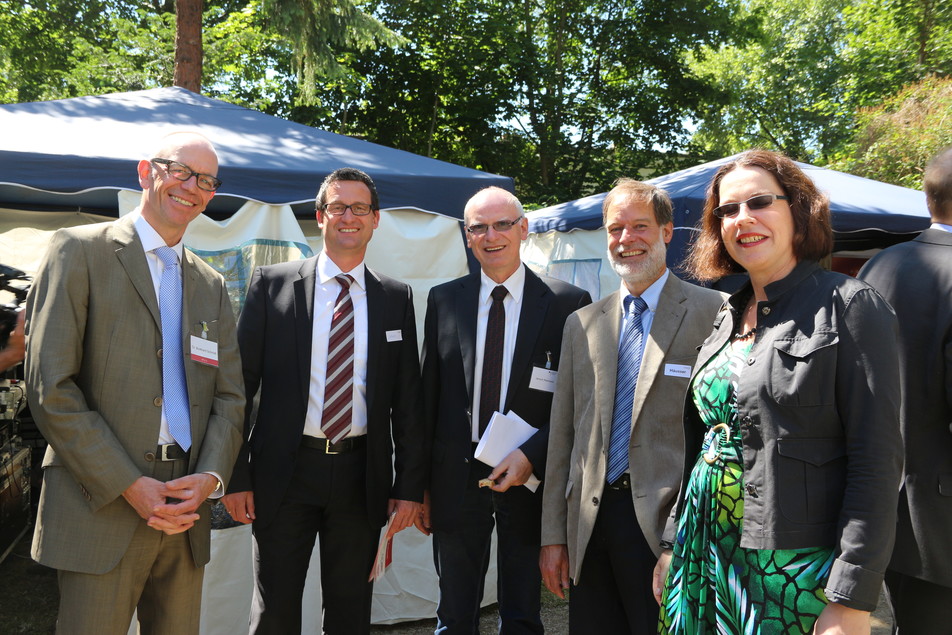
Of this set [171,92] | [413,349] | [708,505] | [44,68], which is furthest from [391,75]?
[708,505]

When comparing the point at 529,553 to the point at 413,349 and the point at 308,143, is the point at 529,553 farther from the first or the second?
the point at 308,143

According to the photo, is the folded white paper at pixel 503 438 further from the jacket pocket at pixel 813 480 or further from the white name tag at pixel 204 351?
the jacket pocket at pixel 813 480

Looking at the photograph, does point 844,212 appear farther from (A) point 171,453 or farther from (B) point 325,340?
(A) point 171,453

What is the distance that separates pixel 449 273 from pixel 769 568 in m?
2.72

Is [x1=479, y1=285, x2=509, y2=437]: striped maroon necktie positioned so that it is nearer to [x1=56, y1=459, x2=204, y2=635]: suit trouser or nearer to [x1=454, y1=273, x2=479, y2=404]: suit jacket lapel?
[x1=454, y1=273, x2=479, y2=404]: suit jacket lapel

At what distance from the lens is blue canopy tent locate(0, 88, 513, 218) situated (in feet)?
11.0

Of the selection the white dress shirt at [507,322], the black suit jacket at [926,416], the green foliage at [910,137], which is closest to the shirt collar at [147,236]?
the white dress shirt at [507,322]

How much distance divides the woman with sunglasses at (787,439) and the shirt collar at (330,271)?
139cm

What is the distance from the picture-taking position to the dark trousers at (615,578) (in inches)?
86.7

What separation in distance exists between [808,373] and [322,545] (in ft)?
6.18

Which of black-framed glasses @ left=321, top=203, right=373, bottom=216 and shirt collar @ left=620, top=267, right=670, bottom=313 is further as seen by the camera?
black-framed glasses @ left=321, top=203, right=373, bottom=216

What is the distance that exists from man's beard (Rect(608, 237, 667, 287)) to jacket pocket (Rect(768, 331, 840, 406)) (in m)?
0.89

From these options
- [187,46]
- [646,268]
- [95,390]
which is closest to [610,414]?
[646,268]

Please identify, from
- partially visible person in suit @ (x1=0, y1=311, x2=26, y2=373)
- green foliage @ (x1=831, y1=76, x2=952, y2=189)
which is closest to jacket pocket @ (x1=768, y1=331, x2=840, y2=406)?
partially visible person in suit @ (x1=0, y1=311, x2=26, y2=373)
